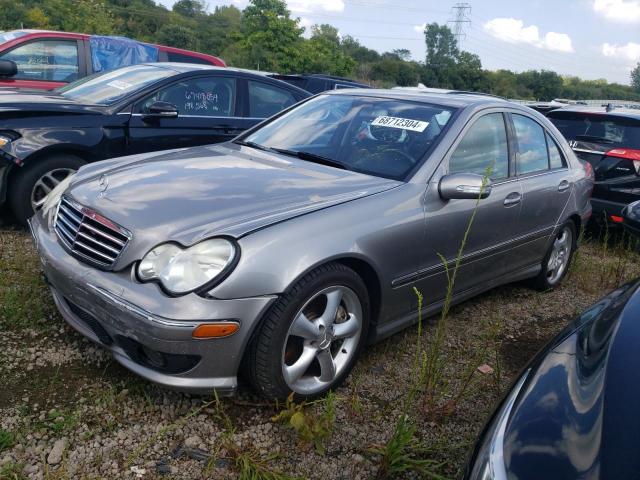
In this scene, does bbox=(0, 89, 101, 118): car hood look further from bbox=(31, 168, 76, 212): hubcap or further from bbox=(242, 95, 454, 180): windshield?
bbox=(242, 95, 454, 180): windshield

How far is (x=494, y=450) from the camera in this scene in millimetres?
1492

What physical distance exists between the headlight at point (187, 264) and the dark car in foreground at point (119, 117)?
2354 mm

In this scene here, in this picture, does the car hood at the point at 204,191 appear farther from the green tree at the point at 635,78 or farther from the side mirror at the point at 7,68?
the green tree at the point at 635,78

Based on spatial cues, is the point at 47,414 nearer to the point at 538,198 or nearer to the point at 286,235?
the point at 286,235

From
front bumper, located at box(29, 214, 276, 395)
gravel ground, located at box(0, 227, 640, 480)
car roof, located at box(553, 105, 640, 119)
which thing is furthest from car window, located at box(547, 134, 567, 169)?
front bumper, located at box(29, 214, 276, 395)

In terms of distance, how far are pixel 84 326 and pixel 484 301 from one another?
9.54ft

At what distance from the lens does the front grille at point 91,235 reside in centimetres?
251

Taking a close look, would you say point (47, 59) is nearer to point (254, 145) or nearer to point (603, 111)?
point (254, 145)

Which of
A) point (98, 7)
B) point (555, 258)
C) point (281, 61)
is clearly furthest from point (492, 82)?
point (555, 258)

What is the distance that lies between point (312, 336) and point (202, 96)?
3.51 metres

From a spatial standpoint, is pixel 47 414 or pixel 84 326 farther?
pixel 84 326

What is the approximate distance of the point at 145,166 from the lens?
322 cm

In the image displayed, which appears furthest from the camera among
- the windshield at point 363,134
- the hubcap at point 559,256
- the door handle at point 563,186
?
the hubcap at point 559,256

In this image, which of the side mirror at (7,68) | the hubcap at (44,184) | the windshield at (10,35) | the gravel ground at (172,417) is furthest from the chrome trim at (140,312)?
the windshield at (10,35)
